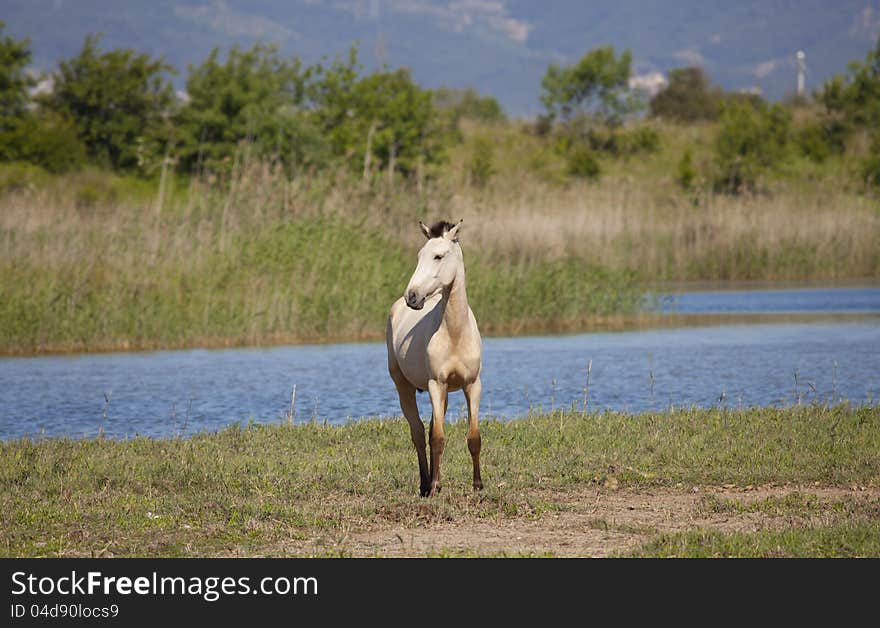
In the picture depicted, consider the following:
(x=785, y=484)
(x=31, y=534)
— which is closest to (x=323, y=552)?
(x=31, y=534)

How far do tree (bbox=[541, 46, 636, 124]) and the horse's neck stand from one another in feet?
155

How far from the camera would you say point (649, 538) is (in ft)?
27.7

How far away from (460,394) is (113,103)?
3147 centimetres

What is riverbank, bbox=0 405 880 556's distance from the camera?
836 centimetres

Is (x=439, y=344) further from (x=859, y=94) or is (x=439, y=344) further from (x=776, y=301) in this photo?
(x=859, y=94)

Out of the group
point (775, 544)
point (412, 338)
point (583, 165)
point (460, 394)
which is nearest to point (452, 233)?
point (412, 338)

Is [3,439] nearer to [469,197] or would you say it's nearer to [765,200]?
[469,197]

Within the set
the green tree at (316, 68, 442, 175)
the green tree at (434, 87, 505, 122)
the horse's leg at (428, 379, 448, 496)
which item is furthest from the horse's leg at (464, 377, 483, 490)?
the green tree at (434, 87, 505, 122)

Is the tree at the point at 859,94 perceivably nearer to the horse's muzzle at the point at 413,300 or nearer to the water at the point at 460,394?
the water at the point at 460,394

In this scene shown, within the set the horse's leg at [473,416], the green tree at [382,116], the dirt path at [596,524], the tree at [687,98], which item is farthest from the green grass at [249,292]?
the tree at [687,98]

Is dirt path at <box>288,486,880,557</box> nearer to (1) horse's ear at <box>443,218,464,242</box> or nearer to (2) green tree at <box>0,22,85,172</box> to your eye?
(1) horse's ear at <box>443,218,464,242</box>

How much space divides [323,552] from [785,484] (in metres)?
3.89

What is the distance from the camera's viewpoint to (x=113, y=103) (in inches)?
1818

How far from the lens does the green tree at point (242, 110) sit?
3909 centimetres
